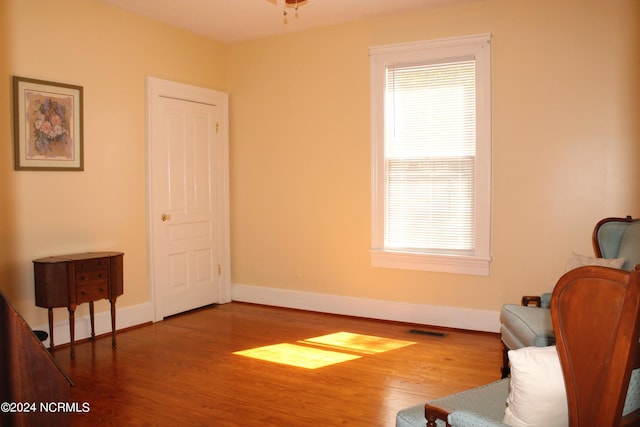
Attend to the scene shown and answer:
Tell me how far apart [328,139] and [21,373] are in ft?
14.9

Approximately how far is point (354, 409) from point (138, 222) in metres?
2.84

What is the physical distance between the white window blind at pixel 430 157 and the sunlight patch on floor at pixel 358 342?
3.11 feet

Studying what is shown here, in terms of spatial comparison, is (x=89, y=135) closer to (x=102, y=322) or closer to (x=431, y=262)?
(x=102, y=322)

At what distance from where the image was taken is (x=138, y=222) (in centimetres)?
507

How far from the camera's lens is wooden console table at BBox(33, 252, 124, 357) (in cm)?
400

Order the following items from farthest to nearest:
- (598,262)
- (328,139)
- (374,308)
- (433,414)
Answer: (328,139), (374,308), (598,262), (433,414)

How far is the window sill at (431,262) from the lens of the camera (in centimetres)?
478

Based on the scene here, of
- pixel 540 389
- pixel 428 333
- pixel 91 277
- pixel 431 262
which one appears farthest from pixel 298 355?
pixel 540 389

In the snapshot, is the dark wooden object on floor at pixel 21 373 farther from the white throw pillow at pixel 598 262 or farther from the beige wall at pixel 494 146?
the beige wall at pixel 494 146

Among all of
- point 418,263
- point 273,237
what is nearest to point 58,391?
point 418,263

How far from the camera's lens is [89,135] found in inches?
182

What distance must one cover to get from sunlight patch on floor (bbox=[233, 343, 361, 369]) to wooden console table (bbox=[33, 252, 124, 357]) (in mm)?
1139

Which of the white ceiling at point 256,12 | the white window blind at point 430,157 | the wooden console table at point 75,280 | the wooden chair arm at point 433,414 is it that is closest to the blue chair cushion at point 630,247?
the white window blind at point 430,157

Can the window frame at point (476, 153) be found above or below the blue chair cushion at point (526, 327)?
above
